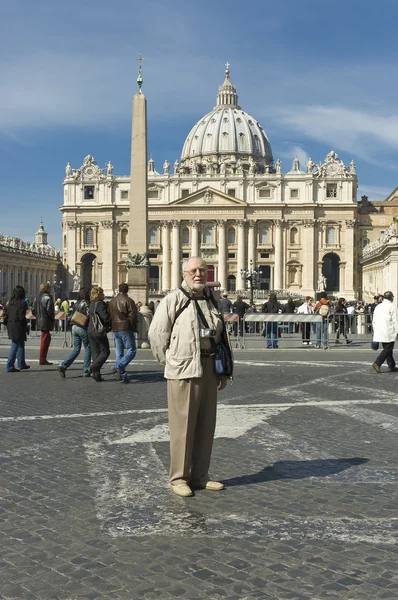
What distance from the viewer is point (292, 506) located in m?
4.84

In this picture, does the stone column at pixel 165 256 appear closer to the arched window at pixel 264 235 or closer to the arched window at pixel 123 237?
the arched window at pixel 123 237

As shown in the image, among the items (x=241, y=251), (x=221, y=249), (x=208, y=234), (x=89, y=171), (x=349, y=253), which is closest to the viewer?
(x=349, y=253)

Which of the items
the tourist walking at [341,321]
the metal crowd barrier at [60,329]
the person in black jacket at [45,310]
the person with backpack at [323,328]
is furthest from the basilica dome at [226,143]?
the person in black jacket at [45,310]

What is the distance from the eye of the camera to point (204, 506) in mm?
4859

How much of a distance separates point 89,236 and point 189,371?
80.2 metres

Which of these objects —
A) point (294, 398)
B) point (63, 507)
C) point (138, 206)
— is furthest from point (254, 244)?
point (63, 507)

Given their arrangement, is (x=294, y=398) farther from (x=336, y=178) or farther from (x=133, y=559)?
(x=336, y=178)

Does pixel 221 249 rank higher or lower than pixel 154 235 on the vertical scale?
lower

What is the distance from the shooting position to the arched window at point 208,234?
266 feet

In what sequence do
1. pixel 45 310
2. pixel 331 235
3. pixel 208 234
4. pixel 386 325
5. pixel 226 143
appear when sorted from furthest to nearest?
pixel 226 143
pixel 208 234
pixel 331 235
pixel 45 310
pixel 386 325

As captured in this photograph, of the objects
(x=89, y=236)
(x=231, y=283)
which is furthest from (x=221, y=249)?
(x=89, y=236)

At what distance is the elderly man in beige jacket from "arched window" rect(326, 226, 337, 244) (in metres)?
76.4

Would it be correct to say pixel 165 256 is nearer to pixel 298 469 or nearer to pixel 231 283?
pixel 231 283

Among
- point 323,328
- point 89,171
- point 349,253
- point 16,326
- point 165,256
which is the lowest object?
point 323,328
